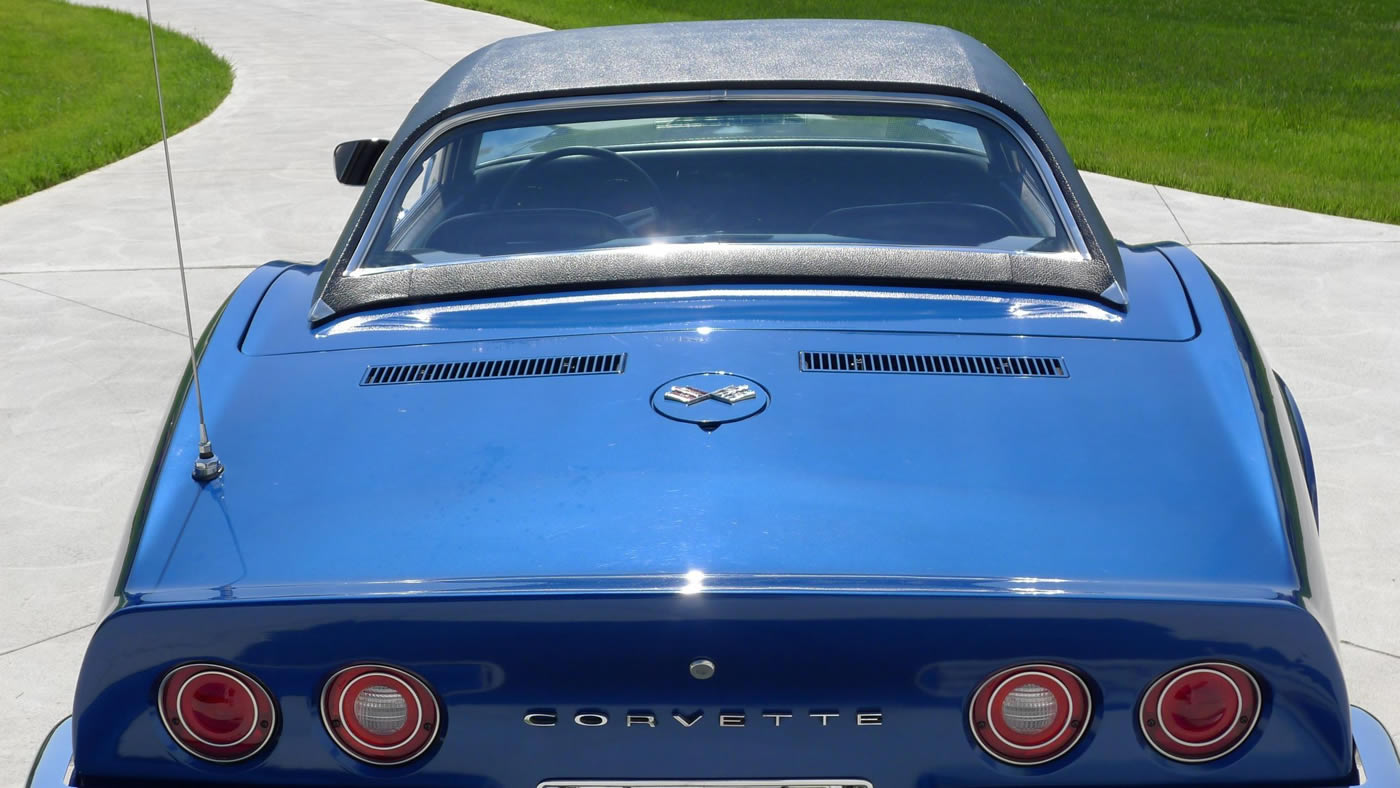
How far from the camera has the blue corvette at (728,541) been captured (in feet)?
5.67

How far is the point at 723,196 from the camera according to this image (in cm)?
311

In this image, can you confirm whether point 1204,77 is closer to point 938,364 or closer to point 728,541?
point 938,364

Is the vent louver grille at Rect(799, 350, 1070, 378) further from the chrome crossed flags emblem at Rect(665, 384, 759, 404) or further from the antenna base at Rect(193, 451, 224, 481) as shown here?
the antenna base at Rect(193, 451, 224, 481)

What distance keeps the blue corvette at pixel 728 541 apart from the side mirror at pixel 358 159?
167 cm

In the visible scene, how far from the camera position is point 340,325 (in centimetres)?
266

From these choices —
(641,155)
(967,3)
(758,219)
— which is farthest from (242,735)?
(967,3)

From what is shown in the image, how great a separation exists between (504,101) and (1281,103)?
10483 mm

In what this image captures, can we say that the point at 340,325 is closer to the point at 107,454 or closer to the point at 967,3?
the point at 107,454

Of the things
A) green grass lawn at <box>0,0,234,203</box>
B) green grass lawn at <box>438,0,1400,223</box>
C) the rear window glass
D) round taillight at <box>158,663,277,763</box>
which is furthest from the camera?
green grass lawn at <box>0,0,234,203</box>

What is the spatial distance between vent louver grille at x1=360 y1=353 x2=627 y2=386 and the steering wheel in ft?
2.15

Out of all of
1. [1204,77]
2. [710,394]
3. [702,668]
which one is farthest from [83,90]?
[702,668]

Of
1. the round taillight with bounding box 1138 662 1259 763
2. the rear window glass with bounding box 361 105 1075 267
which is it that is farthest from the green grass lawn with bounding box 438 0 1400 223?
the round taillight with bounding box 1138 662 1259 763

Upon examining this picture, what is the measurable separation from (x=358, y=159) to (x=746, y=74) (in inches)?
68.6

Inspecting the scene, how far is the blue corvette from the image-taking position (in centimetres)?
173
